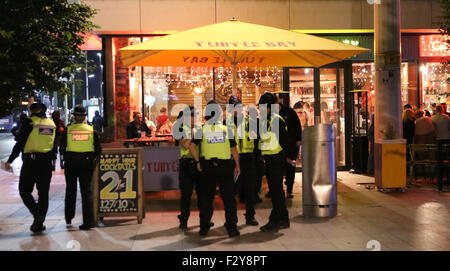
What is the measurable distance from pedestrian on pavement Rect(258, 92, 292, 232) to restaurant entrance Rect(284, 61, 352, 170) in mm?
7110

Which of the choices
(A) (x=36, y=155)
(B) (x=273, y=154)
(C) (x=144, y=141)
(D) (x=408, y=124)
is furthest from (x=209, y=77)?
(A) (x=36, y=155)

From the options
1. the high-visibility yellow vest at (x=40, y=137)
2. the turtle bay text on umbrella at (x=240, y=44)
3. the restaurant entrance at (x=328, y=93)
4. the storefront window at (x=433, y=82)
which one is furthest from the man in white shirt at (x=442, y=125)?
the high-visibility yellow vest at (x=40, y=137)

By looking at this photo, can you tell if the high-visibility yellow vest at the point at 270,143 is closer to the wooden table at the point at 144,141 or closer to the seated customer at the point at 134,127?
the wooden table at the point at 144,141

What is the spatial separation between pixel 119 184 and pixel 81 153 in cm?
81

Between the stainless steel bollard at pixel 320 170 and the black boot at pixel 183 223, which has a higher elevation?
the stainless steel bollard at pixel 320 170

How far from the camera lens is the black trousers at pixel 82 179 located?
8.48 meters

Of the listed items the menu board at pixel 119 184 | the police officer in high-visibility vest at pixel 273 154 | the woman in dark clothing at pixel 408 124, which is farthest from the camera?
the woman in dark clothing at pixel 408 124

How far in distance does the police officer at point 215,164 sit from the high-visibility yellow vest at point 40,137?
7.68ft

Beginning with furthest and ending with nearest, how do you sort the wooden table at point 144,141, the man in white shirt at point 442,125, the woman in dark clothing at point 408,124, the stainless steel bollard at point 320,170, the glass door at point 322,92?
the glass door at point 322,92 < the woman in dark clothing at point 408,124 < the man in white shirt at point 442,125 < the wooden table at point 144,141 < the stainless steel bollard at point 320,170

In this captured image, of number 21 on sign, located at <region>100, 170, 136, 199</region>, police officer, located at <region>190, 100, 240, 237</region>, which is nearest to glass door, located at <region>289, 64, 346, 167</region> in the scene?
number 21 on sign, located at <region>100, 170, 136, 199</region>

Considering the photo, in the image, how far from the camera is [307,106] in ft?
49.2

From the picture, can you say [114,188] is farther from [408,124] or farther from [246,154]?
[408,124]

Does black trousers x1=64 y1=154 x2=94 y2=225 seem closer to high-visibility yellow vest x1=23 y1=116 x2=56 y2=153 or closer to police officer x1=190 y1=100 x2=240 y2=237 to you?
high-visibility yellow vest x1=23 y1=116 x2=56 y2=153

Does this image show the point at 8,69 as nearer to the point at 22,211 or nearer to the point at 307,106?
the point at 22,211
